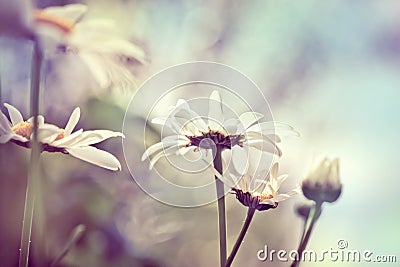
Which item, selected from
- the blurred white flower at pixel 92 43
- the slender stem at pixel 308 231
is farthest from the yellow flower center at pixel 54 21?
the slender stem at pixel 308 231

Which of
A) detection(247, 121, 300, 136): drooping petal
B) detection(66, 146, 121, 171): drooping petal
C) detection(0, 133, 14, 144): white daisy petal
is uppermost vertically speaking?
detection(247, 121, 300, 136): drooping petal

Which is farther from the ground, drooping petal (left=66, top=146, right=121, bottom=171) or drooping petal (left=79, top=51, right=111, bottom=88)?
drooping petal (left=79, top=51, right=111, bottom=88)

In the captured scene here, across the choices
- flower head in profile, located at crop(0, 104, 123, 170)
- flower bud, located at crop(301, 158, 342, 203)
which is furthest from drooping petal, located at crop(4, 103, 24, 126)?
flower bud, located at crop(301, 158, 342, 203)

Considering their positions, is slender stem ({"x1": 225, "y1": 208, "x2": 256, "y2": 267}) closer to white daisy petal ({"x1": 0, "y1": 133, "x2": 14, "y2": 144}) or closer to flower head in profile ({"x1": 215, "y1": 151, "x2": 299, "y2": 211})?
flower head in profile ({"x1": 215, "y1": 151, "x2": 299, "y2": 211})

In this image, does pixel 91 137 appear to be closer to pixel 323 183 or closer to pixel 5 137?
pixel 5 137

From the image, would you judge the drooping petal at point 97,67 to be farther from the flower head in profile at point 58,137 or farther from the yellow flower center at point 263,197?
the yellow flower center at point 263,197

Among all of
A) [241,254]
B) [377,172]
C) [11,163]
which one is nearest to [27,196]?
[11,163]

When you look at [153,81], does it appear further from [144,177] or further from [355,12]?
[355,12]
